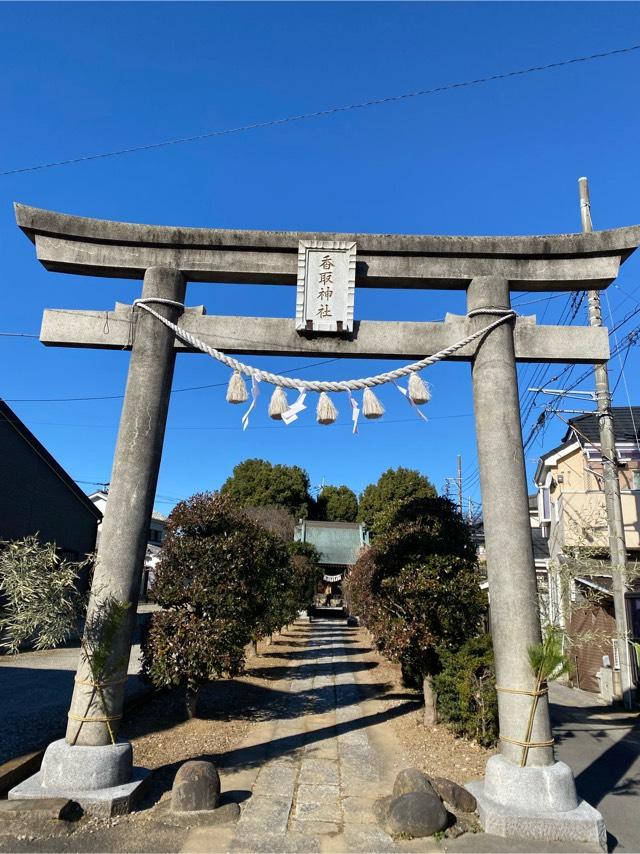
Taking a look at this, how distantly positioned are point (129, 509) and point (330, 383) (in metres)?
2.62

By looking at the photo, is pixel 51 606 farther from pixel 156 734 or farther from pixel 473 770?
pixel 473 770

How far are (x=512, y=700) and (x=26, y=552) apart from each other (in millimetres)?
4964

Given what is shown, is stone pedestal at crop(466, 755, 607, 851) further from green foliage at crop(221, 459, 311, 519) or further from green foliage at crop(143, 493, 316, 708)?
green foliage at crop(221, 459, 311, 519)

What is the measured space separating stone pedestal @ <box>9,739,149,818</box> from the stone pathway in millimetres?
848

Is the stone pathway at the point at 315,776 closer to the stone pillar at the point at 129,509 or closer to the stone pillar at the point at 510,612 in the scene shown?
the stone pillar at the point at 510,612

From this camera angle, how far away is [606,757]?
7574 millimetres

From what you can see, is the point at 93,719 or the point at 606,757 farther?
the point at 606,757

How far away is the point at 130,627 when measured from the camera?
18.3ft

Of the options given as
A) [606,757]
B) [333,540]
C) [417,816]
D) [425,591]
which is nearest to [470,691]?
[425,591]

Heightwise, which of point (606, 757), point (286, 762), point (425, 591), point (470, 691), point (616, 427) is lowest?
point (606, 757)

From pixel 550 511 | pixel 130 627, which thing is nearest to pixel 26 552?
pixel 130 627

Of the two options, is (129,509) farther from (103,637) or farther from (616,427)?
(616,427)

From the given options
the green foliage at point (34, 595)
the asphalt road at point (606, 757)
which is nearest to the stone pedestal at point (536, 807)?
the asphalt road at point (606, 757)

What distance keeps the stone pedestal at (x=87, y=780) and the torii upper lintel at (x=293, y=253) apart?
5.28 m
